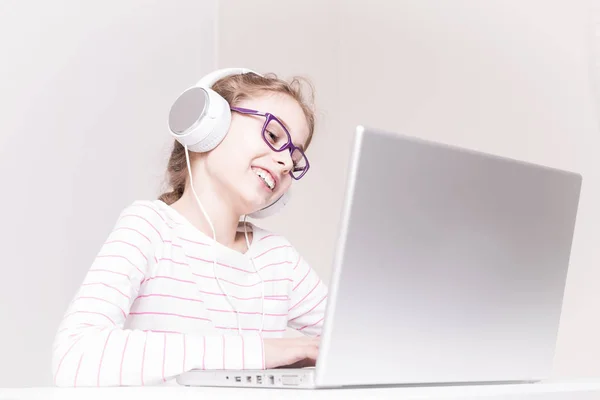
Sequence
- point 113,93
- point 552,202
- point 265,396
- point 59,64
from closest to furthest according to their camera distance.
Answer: point 265,396 → point 552,202 → point 59,64 → point 113,93

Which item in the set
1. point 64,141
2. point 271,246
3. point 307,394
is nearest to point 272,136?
point 271,246

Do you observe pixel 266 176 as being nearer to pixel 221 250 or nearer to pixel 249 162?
pixel 249 162

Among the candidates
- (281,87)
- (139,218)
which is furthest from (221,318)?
(281,87)

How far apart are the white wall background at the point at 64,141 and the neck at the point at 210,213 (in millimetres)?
517

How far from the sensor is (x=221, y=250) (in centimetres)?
147

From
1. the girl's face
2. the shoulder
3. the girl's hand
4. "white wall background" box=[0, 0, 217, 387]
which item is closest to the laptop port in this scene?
the girl's hand

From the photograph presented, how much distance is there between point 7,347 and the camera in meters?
1.97

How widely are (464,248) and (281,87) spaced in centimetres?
80

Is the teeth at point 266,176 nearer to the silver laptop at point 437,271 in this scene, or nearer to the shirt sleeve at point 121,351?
the shirt sleeve at point 121,351

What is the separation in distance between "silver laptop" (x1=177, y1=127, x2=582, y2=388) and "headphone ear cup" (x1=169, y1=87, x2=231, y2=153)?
581mm

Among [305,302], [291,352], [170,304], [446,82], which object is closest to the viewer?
[291,352]

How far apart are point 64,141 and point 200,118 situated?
99 centimetres

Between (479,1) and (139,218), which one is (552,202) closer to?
(139,218)

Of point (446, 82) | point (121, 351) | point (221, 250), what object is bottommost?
point (121, 351)
